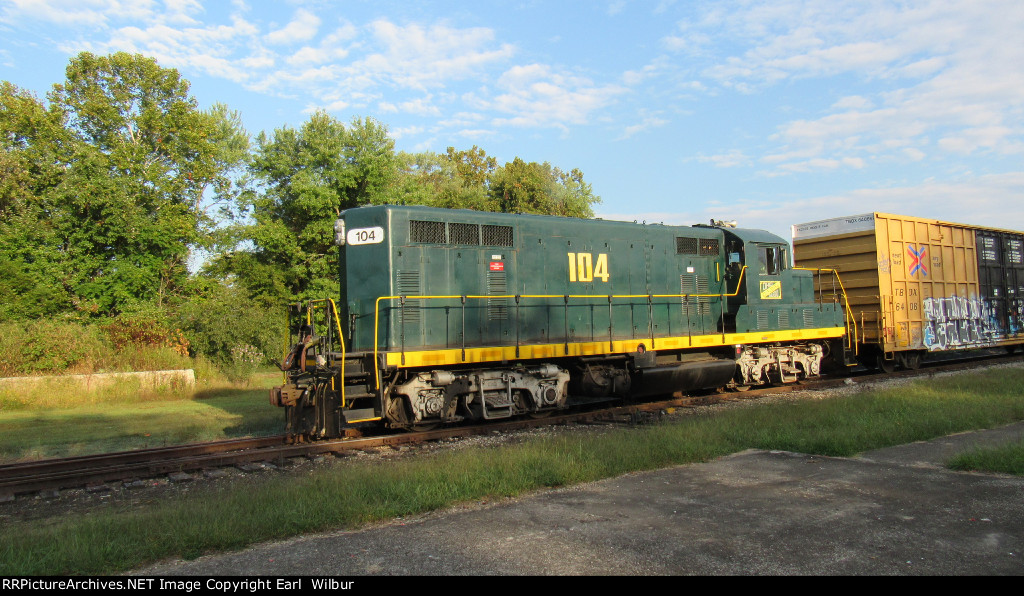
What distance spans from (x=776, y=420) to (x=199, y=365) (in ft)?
49.9

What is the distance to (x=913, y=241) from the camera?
16.7m

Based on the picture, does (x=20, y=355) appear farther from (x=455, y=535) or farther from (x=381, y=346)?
(x=455, y=535)

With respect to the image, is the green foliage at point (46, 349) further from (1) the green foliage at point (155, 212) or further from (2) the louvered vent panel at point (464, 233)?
(2) the louvered vent panel at point (464, 233)

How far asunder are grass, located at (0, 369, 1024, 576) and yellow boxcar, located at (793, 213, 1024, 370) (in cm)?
563

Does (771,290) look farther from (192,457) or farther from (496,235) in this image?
(192,457)

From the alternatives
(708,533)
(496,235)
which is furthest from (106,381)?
(708,533)

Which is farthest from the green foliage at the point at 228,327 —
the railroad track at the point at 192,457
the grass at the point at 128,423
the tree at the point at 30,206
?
the railroad track at the point at 192,457

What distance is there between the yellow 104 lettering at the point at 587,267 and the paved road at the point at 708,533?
562 cm

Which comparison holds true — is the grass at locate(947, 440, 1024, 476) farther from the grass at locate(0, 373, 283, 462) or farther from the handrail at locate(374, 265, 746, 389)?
the grass at locate(0, 373, 283, 462)

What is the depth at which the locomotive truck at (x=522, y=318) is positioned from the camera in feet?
30.7

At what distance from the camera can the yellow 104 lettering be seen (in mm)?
11539

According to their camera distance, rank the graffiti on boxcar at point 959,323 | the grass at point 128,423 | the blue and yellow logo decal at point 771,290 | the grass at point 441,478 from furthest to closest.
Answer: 1. the graffiti on boxcar at point 959,323
2. the blue and yellow logo decal at point 771,290
3. the grass at point 128,423
4. the grass at point 441,478

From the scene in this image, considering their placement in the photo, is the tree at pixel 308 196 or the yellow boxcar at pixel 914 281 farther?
the tree at pixel 308 196

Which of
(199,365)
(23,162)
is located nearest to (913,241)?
(199,365)
